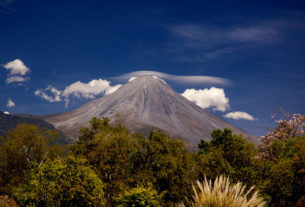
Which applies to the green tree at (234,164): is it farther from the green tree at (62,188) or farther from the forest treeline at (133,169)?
the green tree at (62,188)

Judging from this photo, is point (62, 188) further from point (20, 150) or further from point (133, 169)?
point (20, 150)

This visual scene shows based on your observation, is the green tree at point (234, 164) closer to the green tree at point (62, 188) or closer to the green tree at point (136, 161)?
the green tree at point (136, 161)

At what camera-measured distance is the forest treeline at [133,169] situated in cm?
1691

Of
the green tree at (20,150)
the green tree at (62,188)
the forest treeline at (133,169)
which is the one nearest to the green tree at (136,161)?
the forest treeline at (133,169)

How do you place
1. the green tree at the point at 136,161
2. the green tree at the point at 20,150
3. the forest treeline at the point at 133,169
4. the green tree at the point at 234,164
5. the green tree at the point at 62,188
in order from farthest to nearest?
the green tree at the point at 20,150, the green tree at the point at 136,161, the green tree at the point at 234,164, the forest treeline at the point at 133,169, the green tree at the point at 62,188

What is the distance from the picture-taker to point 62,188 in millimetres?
16828

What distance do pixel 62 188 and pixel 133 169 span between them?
10658mm

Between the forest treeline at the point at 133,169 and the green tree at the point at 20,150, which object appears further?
the green tree at the point at 20,150

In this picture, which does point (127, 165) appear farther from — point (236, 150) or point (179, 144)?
point (236, 150)

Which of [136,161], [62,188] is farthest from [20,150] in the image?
[62,188]

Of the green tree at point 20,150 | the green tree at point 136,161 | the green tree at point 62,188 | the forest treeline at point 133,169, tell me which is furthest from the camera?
the green tree at point 20,150

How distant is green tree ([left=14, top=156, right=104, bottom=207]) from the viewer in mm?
16641

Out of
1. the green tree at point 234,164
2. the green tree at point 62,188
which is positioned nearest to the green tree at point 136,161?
the green tree at point 234,164

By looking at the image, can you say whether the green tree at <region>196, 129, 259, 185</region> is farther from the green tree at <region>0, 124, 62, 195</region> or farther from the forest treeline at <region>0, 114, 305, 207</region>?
the green tree at <region>0, 124, 62, 195</region>
